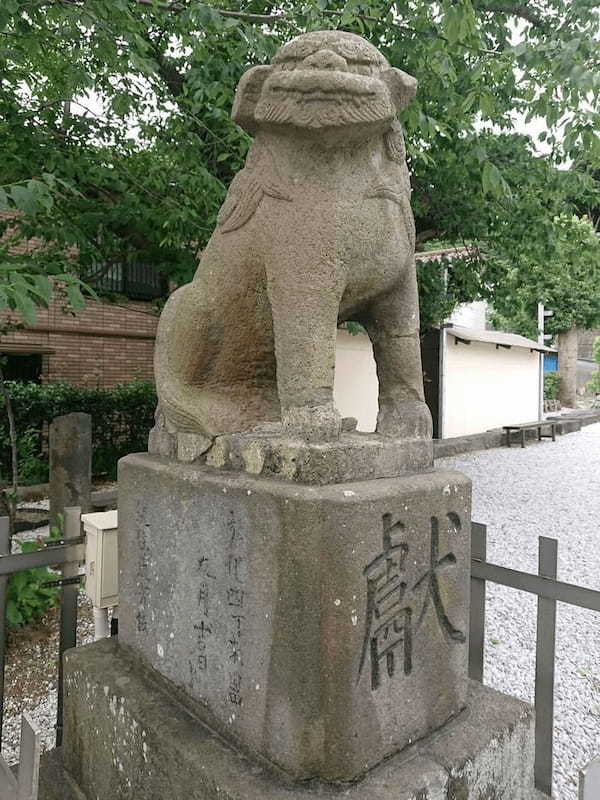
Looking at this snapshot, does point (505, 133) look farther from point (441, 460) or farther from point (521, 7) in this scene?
point (441, 460)

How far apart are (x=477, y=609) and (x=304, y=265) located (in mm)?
1525

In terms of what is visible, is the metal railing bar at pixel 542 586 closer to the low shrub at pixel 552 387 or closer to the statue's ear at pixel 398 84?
the statue's ear at pixel 398 84

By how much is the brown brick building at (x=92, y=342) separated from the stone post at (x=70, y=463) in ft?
15.9

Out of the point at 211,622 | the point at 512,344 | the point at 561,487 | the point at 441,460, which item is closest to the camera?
the point at 211,622

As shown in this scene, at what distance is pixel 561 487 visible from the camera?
8.34 m

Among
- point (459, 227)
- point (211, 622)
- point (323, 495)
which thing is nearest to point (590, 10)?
point (459, 227)

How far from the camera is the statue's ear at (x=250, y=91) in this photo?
1721 millimetres

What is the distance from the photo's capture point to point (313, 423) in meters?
1.54

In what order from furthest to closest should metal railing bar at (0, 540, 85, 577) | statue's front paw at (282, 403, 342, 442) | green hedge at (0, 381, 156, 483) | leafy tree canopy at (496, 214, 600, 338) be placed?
1. green hedge at (0, 381, 156, 483)
2. leafy tree canopy at (496, 214, 600, 338)
3. metal railing bar at (0, 540, 85, 577)
4. statue's front paw at (282, 403, 342, 442)

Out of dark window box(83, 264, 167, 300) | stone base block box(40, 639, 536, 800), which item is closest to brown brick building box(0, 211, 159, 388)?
dark window box(83, 264, 167, 300)

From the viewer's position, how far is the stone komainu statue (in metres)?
1.57

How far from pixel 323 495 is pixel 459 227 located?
20.9 ft

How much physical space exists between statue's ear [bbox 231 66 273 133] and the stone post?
3.38 meters

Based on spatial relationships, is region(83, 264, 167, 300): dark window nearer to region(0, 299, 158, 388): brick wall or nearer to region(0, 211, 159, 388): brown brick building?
region(0, 211, 159, 388): brown brick building
